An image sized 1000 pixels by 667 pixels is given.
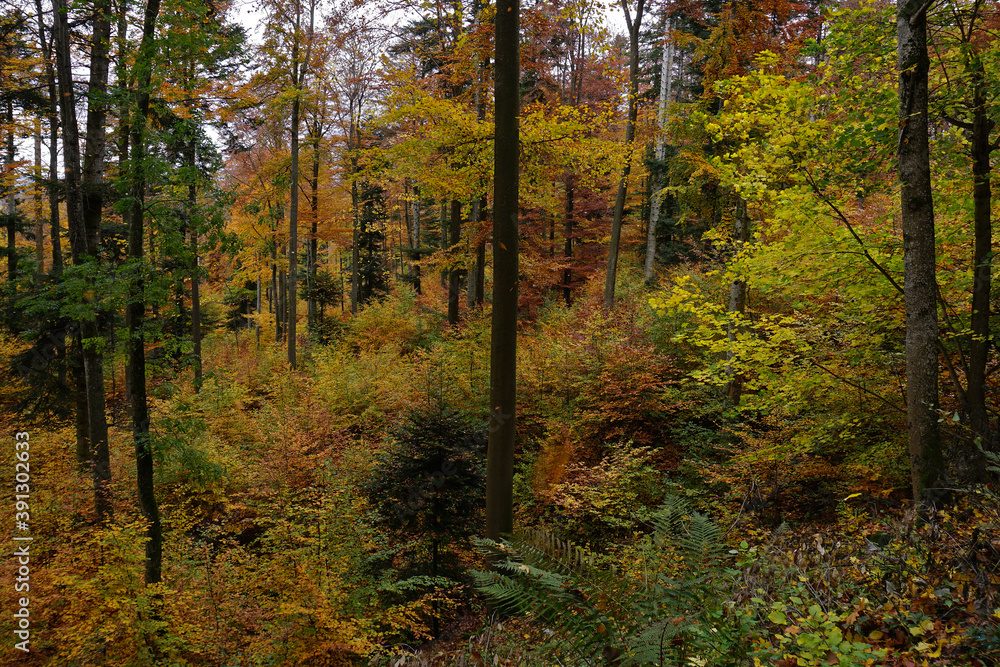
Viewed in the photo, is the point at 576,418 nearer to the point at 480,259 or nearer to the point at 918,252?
the point at 480,259

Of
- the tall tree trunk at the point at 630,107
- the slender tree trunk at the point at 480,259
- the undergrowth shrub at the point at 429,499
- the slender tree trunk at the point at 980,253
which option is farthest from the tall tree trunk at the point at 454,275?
the slender tree trunk at the point at 980,253

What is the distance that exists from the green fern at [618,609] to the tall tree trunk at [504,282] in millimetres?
1738

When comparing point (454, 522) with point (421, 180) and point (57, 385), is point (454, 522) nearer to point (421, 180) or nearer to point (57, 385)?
point (421, 180)

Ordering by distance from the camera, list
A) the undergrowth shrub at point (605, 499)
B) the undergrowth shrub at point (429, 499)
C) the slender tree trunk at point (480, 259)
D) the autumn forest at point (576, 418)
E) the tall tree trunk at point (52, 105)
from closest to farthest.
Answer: the autumn forest at point (576, 418) < the undergrowth shrub at point (429, 499) < the undergrowth shrub at point (605, 499) < the tall tree trunk at point (52, 105) < the slender tree trunk at point (480, 259)

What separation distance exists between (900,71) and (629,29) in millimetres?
8781

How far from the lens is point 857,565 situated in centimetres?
355

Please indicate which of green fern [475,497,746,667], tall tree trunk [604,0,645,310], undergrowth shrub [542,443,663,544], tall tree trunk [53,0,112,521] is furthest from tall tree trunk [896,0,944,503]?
tall tree trunk [53,0,112,521]

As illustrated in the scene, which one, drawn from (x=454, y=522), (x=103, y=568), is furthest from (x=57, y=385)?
(x=454, y=522)

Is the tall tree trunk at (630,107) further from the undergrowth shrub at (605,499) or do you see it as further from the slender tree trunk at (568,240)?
the slender tree trunk at (568,240)

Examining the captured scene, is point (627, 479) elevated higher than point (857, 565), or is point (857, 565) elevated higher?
point (857, 565)

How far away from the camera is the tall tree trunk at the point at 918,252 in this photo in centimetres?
438

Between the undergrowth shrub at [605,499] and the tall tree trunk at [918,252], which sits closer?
the tall tree trunk at [918,252]

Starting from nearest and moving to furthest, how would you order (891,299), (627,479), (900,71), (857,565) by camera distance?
1. (857,565)
2. (900,71)
3. (891,299)
4. (627,479)

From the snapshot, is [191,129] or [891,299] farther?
[891,299]
